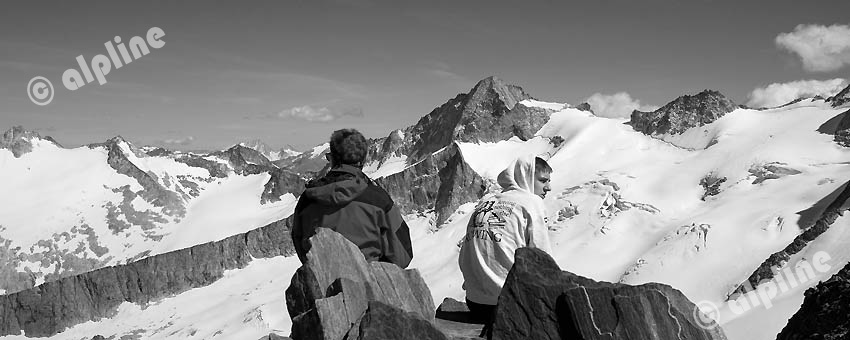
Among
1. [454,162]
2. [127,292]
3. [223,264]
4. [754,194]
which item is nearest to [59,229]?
[127,292]

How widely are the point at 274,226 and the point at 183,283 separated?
82.1ft

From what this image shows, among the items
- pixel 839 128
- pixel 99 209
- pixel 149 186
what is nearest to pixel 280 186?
pixel 149 186

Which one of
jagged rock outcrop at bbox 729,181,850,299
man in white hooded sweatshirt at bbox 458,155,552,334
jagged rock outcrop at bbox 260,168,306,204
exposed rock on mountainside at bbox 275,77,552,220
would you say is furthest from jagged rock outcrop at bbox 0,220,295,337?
man in white hooded sweatshirt at bbox 458,155,552,334

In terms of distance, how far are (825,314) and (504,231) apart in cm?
386

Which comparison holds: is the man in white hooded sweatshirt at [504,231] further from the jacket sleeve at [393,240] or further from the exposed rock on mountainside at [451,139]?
the exposed rock on mountainside at [451,139]

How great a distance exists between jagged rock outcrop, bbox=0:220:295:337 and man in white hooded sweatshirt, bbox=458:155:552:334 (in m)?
143

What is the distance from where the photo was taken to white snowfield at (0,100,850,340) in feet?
300

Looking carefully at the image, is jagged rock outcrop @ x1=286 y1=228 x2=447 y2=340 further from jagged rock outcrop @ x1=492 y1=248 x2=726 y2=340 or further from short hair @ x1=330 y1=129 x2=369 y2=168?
short hair @ x1=330 y1=129 x2=369 y2=168

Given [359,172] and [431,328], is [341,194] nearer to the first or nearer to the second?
[359,172]

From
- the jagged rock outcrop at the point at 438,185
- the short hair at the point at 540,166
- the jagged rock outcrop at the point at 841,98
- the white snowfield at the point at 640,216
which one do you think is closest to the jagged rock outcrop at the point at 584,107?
the white snowfield at the point at 640,216

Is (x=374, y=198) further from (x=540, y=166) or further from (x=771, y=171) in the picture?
(x=771, y=171)

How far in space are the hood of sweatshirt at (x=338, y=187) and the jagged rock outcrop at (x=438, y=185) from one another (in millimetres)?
131397

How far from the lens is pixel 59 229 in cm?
16438

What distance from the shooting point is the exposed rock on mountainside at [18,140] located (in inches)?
7219
